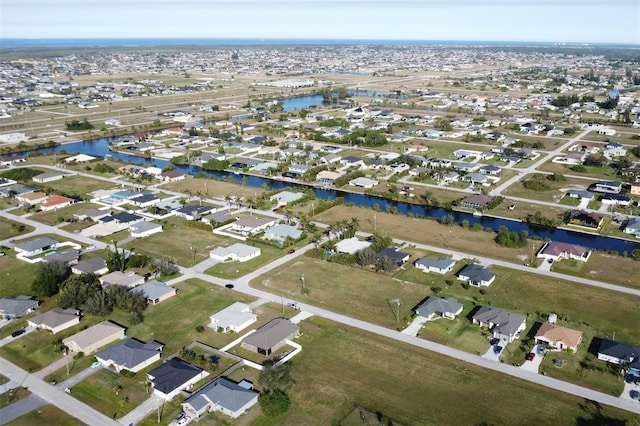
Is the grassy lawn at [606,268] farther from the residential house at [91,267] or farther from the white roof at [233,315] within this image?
the residential house at [91,267]

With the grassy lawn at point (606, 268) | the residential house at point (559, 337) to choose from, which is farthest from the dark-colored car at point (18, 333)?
the grassy lawn at point (606, 268)

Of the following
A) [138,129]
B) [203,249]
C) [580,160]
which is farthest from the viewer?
[138,129]

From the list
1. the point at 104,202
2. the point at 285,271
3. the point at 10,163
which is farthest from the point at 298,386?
the point at 10,163

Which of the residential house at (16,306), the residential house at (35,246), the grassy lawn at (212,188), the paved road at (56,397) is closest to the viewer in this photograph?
the paved road at (56,397)

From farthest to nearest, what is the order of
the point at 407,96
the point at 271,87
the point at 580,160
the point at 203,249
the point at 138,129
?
the point at 271,87
the point at 407,96
the point at 138,129
the point at 580,160
the point at 203,249

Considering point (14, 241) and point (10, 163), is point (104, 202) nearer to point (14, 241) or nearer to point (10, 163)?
point (14, 241)

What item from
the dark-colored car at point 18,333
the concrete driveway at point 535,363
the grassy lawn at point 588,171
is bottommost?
the dark-colored car at point 18,333
